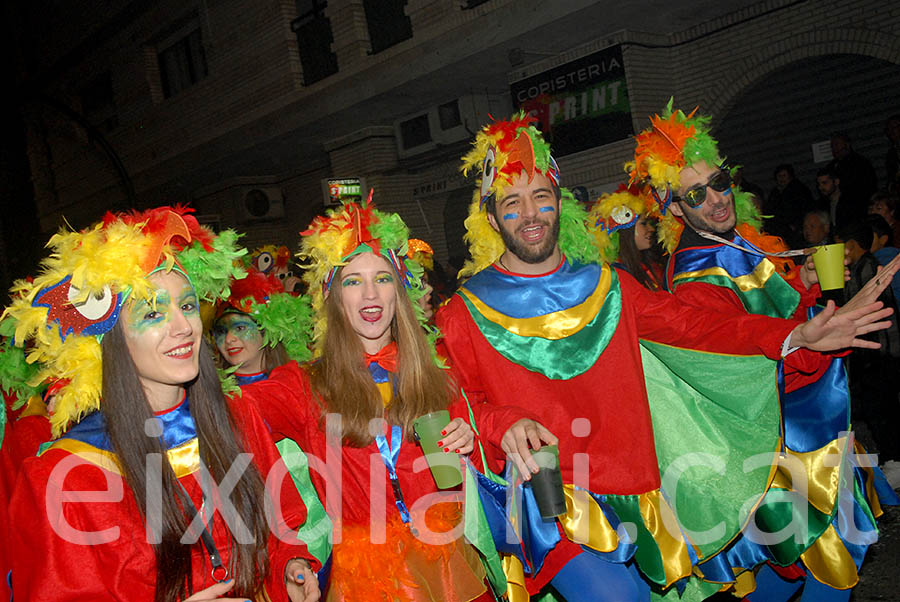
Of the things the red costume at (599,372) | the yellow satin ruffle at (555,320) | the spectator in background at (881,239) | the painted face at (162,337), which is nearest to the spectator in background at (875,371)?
the spectator in background at (881,239)

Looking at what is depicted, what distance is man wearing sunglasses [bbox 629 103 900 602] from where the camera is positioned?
11.5 ft

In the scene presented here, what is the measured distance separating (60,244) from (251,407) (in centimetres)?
84

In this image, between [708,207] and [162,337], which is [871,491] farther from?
[162,337]

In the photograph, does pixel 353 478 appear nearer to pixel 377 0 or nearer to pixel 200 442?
pixel 200 442

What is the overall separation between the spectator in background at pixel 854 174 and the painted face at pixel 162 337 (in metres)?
7.72

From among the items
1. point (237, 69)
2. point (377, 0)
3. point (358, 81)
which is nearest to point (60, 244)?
point (358, 81)

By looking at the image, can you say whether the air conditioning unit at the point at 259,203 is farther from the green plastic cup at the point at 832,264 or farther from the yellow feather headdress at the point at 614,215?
the green plastic cup at the point at 832,264

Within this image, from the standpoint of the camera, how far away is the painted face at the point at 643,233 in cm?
557

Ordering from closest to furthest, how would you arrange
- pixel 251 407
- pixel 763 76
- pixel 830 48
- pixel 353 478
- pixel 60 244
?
pixel 60 244 → pixel 251 407 → pixel 353 478 → pixel 830 48 → pixel 763 76

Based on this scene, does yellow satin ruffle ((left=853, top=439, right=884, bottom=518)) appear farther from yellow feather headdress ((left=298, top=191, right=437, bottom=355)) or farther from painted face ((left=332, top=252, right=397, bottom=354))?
painted face ((left=332, top=252, right=397, bottom=354))

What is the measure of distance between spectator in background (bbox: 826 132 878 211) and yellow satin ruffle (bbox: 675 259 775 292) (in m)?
5.02

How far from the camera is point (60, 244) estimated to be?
2.43 meters

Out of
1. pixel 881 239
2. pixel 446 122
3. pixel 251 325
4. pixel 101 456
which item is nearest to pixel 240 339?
pixel 251 325

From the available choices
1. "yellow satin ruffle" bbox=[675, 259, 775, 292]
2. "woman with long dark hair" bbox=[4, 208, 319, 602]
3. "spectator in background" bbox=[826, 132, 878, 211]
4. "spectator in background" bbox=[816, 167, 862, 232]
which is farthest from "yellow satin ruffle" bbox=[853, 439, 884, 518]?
"spectator in background" bbox=[826, 132, 878, 211]
